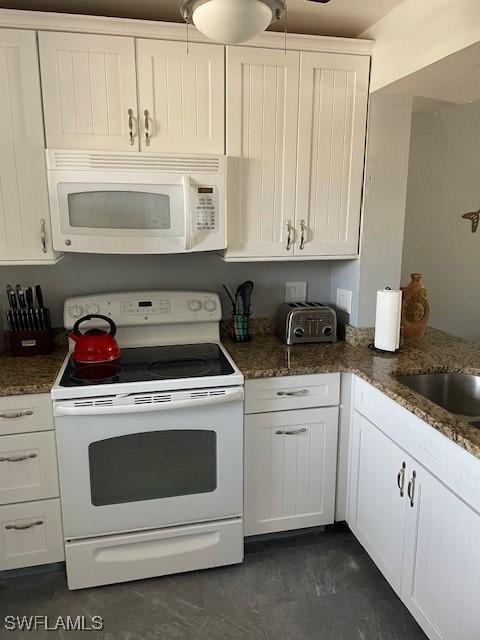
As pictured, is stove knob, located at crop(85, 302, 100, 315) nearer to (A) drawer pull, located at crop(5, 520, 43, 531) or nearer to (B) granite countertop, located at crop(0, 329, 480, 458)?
(B) granite countertop, located at crop(0, 329, 480, 458)

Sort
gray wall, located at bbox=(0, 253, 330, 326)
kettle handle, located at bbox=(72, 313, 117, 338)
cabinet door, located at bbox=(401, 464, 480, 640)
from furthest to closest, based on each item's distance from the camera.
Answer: gray wall, located at bbox=(0, 253, 330, 326) → kettle handle, located at bbox=(72, 313, 117, 338) → cabinet door, located at bbox=(401, 464, 480, 640)

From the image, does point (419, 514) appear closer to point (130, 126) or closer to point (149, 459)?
point (149, 459)

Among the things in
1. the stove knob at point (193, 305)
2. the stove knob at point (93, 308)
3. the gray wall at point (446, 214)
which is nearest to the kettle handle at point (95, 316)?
the stove knob at point (93, 308)

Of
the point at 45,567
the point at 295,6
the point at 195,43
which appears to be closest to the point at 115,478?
the point at 45,567

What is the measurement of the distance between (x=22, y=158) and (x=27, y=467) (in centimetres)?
125

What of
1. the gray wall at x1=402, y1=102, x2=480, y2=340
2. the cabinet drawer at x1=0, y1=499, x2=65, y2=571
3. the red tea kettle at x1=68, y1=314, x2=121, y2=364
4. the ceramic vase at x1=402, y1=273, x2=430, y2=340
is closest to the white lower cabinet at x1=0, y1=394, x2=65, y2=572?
the cabinet drawer at x1=0, y1=499, x2=65, y2=571

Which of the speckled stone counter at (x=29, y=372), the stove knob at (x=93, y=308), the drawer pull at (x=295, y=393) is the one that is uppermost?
the stove knob at (x=93, y=308)

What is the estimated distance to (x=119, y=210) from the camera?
1983 mm

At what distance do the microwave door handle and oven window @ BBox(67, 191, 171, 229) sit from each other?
77 mm

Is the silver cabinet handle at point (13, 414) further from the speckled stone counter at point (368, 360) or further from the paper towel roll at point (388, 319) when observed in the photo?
the paper towel roll at point (388, 319)

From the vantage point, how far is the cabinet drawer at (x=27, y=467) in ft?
5.90

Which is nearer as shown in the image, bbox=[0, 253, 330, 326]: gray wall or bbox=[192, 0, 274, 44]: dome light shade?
bbox=[192, 0, 274, 44]: dome light shade

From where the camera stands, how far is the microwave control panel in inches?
79.3

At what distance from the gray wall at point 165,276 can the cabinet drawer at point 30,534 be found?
2.94 feet
